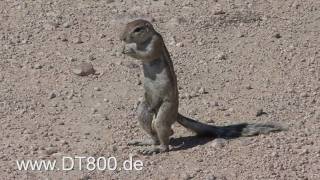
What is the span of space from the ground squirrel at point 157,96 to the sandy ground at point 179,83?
0.12 m

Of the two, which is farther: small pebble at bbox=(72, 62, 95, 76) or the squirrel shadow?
small pebble at bbox=(72, 62, 95, 76)

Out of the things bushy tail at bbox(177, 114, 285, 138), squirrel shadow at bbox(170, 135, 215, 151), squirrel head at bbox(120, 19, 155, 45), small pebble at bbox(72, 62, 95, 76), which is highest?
squirrel head at bbox(120, 19, 155, 45)

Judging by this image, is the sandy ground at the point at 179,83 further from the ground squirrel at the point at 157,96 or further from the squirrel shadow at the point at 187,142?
the ground squirrel at the point at 157,96

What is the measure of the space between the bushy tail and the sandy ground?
8 cm

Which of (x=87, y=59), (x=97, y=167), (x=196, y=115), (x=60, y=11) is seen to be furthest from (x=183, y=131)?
(x=60, y=11)

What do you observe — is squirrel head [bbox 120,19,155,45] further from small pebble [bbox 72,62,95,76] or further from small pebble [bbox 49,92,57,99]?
small pebble [bbox 72,62,95,76]

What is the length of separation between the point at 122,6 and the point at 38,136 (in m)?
3.88

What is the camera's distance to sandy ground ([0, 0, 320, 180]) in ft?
29.0

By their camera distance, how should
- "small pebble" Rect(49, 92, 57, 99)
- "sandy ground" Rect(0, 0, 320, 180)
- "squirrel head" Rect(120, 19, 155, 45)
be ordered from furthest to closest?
"small pebble" Rect(49, 92, 57, 99) → "sandy ground" Rect(0, 0, 320, 180) → "squirrel head" Rect(120, 19, 155, 45)

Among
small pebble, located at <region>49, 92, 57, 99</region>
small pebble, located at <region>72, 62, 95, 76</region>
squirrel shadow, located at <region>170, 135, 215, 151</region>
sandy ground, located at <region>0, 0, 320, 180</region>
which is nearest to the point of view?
sandy ground, located at <region>0, 0, 320, 180</region>

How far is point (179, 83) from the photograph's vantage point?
10750 mm

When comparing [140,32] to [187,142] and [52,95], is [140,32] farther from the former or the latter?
[52,95]

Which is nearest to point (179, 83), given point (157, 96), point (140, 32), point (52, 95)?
point (52, 95)

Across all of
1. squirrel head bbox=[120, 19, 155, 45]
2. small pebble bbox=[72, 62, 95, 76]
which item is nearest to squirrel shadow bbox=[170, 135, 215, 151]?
squirrel head bbox=[120, 19, 155, 45]
